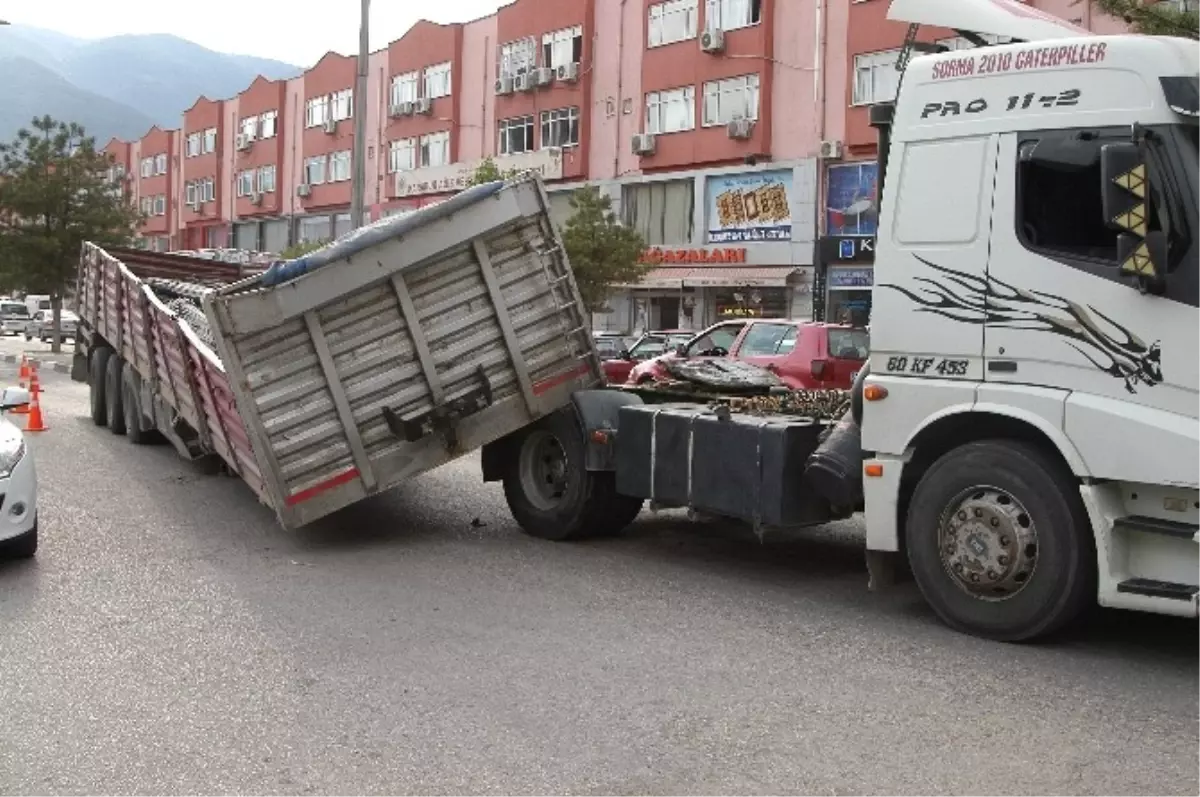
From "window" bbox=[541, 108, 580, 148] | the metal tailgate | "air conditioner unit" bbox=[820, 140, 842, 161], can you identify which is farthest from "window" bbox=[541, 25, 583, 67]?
the metal tailgate

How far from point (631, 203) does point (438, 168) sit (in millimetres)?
10710

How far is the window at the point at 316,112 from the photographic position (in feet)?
197

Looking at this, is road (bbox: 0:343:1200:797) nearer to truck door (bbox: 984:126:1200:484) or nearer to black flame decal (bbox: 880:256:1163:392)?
truck door (bbox: 984:126:1200:484)

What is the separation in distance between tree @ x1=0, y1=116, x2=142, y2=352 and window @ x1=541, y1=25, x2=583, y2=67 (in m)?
15.2

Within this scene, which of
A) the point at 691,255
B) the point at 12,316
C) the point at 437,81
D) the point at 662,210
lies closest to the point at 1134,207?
the point at 691,255

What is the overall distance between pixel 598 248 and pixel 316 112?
3021 cm

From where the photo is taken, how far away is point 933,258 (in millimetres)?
6453

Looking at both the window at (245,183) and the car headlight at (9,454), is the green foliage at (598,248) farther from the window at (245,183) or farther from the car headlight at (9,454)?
the window at (245,183)

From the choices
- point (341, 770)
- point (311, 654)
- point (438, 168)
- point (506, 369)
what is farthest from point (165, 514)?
point (438, 168)

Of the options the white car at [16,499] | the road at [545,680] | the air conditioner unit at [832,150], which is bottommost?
the road at [545,680]

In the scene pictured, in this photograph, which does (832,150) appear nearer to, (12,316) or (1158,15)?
(1158,15)

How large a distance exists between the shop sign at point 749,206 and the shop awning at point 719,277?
871mm

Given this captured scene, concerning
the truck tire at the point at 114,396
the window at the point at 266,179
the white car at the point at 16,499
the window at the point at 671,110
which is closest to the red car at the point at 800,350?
the white car at the point at 16,499

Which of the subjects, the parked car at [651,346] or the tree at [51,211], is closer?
the parked car at [651,346]
